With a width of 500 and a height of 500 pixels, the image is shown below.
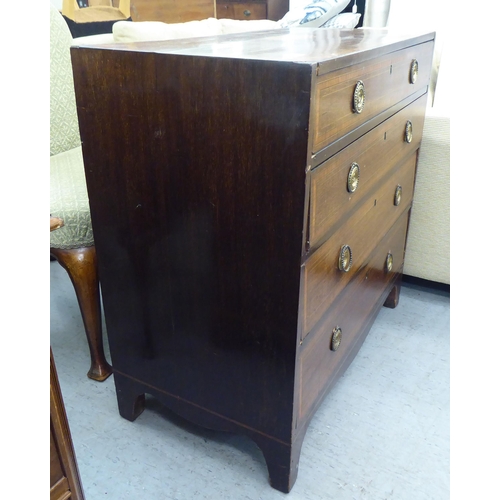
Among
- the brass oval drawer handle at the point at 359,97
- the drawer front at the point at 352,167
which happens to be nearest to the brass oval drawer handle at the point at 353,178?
the drawer front at the point at 352,167

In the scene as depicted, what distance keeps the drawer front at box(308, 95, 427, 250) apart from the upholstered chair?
1.90 ft

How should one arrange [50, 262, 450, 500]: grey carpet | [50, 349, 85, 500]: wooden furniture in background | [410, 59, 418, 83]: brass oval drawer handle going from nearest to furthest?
[50, 349, 85, 500]: wooden furniture in background
[50, 262, 450, 500]: grey carpet
[410, 59, 418, 83]: brass oval drawer handle

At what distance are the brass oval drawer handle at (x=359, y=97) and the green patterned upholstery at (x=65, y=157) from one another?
71cm

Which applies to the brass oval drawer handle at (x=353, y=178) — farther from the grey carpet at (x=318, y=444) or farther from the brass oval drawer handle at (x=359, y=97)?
the grey carpet at (x=318, y=444)

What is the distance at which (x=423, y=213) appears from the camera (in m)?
1.65

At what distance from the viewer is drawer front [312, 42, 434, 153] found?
0.75 meters

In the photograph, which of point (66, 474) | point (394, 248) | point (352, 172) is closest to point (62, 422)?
point (66, 474)

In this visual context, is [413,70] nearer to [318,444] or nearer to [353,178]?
[353,178]

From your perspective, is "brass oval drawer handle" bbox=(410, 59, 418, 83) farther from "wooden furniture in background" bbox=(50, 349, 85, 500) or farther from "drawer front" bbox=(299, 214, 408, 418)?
"wooden furniture in background" bbox=(50, 349, 85, 500)

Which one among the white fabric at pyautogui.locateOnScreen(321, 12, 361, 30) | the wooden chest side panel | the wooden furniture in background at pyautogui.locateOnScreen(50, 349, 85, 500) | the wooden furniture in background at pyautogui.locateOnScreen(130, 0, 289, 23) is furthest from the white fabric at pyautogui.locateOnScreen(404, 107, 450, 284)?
the wooden furniture in background at pyautogui.locateOnScreen(130, 0, 289, 23)

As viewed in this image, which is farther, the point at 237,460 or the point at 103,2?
the point at 103,2

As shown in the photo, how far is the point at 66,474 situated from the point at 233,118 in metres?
0.58

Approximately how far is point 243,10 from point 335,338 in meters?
2.43

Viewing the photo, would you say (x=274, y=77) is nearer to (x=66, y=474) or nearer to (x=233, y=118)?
(x=233, y=118)
